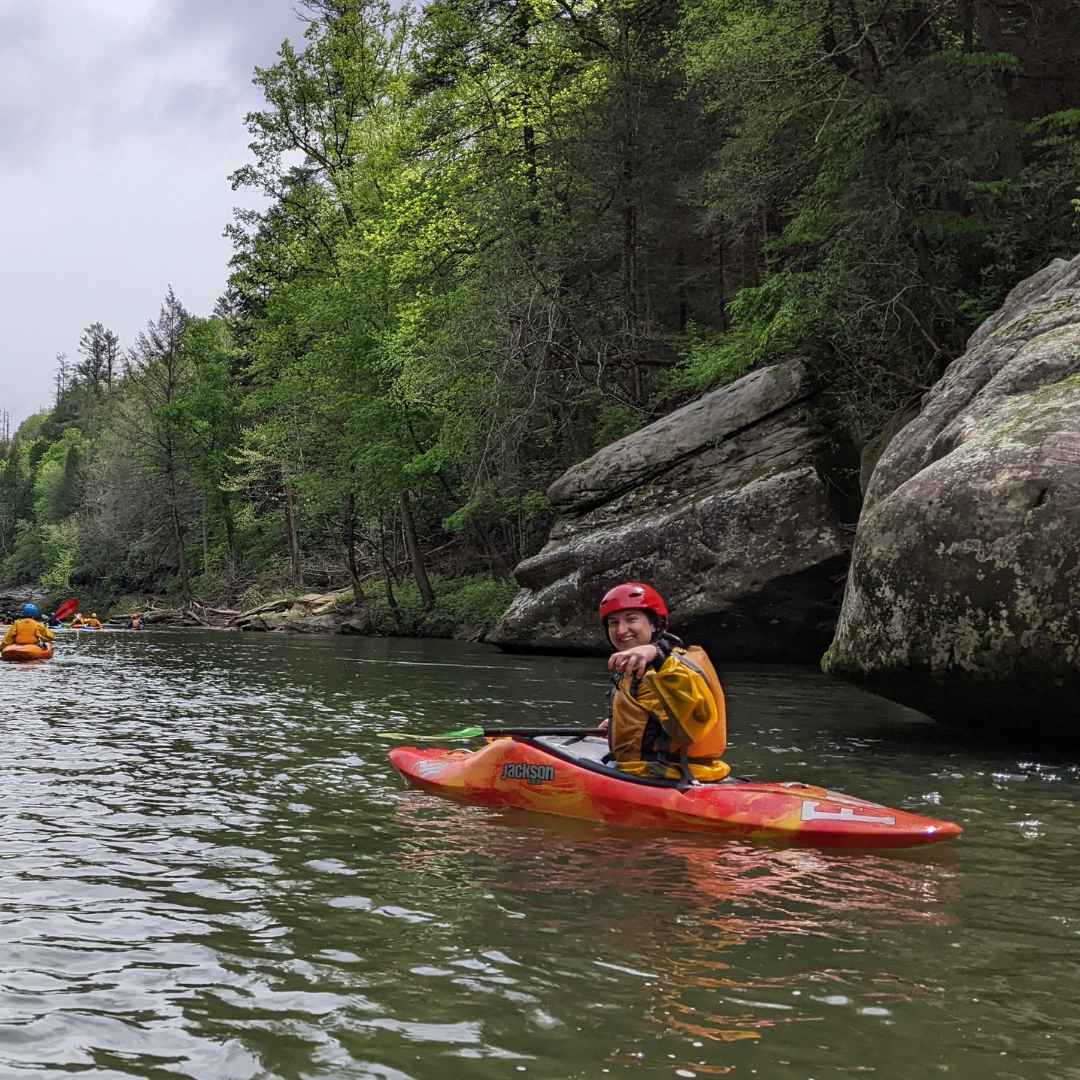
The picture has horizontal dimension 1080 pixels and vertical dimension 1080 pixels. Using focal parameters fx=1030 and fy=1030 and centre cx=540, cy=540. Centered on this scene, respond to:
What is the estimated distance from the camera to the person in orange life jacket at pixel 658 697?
5.77 meters

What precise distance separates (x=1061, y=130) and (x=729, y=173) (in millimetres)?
5036

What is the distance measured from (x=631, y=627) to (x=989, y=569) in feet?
10.4

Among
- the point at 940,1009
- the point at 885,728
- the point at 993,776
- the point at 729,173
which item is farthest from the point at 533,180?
the point at 940,1009

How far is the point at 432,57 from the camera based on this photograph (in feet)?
79.8

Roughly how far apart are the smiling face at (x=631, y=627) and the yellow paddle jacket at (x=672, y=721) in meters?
0.20

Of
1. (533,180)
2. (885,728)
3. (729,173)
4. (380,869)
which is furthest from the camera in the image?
(533,180)

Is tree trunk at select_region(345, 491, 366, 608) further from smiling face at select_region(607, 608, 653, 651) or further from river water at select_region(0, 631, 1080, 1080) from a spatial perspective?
smiling face at select_region(607, 608, 653, 651)

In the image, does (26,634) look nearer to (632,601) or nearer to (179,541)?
(632,601)

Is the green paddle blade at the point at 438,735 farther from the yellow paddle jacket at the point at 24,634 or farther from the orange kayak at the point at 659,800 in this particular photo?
the yellow paddle jacket at the point at 24,634

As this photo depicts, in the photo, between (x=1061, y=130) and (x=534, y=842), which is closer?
(x=534, y=842)

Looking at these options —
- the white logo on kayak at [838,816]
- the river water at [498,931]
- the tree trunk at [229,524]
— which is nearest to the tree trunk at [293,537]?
the tree trunk at [229,524]

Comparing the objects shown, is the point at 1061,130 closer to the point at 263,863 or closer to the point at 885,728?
the point at 885,728

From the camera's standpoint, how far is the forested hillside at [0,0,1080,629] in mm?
14383

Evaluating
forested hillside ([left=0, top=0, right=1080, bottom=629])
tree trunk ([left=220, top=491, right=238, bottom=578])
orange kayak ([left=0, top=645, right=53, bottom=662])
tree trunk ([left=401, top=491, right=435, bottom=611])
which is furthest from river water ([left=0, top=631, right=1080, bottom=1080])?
tree trunk ([left=220, top=491, right=238, bottom=578])
